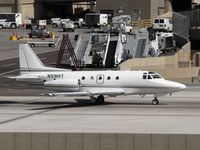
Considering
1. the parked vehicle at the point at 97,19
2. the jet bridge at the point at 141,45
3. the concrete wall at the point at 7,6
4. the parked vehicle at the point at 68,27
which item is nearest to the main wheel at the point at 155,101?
the jet bridge at the point at 141,45

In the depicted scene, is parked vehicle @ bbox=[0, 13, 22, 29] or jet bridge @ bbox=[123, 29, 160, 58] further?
parked vehicle @ bbox=[0, 13, 22, 29]

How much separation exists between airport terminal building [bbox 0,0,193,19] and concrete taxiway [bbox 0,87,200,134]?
241 feet

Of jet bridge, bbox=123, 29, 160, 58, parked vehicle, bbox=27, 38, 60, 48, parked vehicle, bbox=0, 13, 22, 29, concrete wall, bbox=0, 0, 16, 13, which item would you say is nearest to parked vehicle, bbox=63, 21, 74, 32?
parked vehicle, bbox=0, 13, 22, 29

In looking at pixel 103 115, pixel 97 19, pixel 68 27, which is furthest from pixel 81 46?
pixel 97 19

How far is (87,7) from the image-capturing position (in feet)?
570

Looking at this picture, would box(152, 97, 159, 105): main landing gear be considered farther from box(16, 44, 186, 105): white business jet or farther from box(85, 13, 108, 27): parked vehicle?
box(85, 13, 108, 27): parked vehicle

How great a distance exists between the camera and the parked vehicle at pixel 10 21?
132 meters

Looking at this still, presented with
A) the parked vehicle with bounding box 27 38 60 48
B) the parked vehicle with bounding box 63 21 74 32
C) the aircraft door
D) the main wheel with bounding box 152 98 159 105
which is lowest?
the main wheel with bounding box 152 98 159 105

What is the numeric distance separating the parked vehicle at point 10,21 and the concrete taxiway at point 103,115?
82878mm

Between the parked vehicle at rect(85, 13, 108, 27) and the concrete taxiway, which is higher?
the parked vehicle at rect(85, 13, 108, 27)

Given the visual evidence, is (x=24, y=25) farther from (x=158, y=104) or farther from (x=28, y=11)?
(x=158, y=104)
